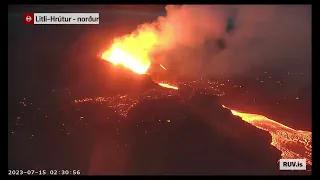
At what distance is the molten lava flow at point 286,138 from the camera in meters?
2.12

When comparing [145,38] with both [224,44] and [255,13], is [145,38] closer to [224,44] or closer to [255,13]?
[224,44]

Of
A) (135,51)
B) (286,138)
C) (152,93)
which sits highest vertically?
(135,51)

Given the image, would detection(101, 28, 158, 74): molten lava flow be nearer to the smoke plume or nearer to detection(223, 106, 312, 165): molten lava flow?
the smoke plume

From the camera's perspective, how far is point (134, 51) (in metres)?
2.15

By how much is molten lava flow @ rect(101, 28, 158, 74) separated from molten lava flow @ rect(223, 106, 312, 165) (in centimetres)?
58

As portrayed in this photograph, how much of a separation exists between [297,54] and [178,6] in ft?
2.30

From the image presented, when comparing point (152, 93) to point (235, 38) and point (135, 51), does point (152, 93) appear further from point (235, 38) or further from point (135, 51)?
point (235, 38)

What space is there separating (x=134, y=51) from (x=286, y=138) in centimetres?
97

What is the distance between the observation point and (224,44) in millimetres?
2123

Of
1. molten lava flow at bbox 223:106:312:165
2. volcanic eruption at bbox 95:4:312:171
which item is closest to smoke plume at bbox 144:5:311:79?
volcanic eruption at bbox 95:4:312:171

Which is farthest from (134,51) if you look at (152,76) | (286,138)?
(286,138)

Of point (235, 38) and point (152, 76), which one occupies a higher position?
point (235, 38)
